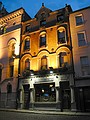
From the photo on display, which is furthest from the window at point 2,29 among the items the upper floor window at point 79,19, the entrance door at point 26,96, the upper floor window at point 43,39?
the upper floor window at point 79,19

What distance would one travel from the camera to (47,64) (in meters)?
19.8

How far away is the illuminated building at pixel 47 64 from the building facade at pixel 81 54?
0.70m

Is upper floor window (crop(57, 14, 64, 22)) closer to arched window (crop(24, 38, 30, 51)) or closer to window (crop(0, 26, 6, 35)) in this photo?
arched window (crop(24, 38, 30, 51))

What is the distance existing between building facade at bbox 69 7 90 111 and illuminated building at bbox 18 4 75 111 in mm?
697

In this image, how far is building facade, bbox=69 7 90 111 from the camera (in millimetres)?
16219

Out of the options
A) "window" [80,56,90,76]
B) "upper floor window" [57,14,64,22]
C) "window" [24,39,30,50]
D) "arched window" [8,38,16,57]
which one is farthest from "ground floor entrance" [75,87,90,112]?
"arched window" [8,38,16,57]

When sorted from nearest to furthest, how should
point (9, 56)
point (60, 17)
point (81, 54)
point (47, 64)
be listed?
point (81, 54), point (47, 64), point (60, 17), point (9, 56)

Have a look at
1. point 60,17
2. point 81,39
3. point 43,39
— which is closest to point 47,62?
point 43,39

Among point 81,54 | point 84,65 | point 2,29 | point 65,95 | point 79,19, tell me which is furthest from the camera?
point 2,29

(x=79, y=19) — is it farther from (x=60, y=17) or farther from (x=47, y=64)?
(x=47, y=64)

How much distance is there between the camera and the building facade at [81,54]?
53.2 ft

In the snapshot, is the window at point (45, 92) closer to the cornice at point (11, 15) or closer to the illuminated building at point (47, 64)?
the illuminated building at point (47, 64)

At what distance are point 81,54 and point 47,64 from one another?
498 centimetres

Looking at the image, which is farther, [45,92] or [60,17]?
[60,17]
